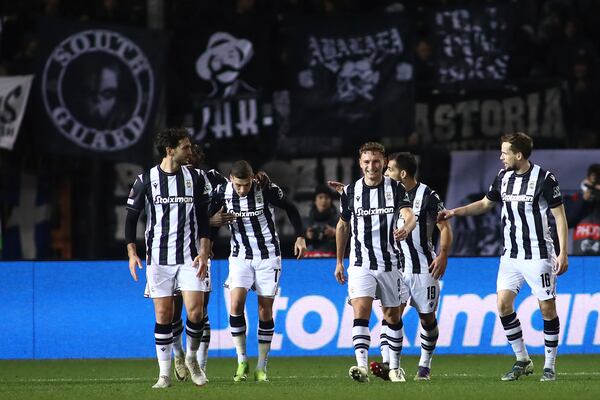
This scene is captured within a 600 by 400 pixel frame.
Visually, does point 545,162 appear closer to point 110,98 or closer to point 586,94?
point 586,94

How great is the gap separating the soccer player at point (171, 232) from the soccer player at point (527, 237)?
227 centimetres

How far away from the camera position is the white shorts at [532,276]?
10.9m

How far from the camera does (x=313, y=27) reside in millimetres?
16781

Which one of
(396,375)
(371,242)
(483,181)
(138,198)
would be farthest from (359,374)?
(483,181)

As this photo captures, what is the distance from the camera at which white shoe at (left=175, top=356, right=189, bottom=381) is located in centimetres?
1151

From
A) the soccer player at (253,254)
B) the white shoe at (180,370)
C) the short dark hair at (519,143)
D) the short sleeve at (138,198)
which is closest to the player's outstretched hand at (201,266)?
the short sleeve at (138,198)

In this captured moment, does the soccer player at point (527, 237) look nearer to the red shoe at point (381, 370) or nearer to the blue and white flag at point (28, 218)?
the red shoe at point (381, 370)

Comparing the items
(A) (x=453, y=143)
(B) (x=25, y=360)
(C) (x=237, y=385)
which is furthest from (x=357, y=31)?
(C) (x=237, y=385)

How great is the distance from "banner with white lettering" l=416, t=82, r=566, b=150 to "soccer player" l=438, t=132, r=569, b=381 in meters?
6.43

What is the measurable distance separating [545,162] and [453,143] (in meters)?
1.14

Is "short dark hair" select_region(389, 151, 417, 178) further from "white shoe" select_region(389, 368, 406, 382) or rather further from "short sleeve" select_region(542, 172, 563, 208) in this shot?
"white shoe" select_region(389, 368, 406, 382)

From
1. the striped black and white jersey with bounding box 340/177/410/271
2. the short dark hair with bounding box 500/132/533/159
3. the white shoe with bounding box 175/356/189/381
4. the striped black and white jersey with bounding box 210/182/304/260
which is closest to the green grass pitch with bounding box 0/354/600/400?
the white shoe with bounding box 175/356/189/381

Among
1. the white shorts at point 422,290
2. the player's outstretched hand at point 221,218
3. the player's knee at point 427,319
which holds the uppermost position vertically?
the player's outstretched hand at point 221,218

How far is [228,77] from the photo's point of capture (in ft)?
56.1
